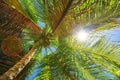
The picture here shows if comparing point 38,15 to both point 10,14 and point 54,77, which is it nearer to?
point 10,14

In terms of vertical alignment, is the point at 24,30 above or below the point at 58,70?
above

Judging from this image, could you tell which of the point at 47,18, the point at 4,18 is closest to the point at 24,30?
the point at 4,18

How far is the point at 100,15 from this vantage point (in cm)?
712

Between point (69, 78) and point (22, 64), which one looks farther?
point (69, 78)

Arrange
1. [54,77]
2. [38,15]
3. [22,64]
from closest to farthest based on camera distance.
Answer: [22,64] → [38,15] → [54,77]

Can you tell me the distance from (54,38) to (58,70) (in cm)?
84

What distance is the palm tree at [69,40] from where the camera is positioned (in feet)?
22.4

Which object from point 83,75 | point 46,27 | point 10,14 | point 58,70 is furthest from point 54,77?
point 10,14

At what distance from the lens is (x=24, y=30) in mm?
8164

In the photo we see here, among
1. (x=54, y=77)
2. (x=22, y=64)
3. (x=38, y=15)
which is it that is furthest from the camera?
(x=54, y=77)

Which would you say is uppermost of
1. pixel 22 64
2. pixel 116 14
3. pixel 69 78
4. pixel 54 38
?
pixel 116 14

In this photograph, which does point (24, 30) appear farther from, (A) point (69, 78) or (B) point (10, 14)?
(A) point (69, 78)

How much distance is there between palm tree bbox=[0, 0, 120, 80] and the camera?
6840 millimetres

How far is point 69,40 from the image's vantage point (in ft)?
26.1
